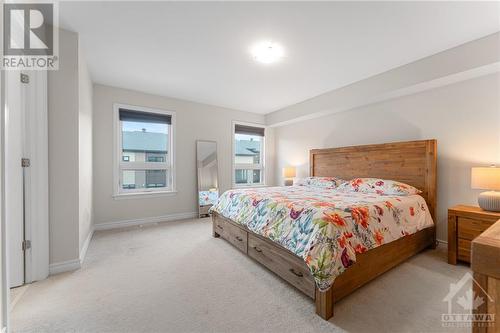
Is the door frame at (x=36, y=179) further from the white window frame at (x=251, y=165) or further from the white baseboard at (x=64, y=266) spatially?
the white window frame at (x=251, y=165)

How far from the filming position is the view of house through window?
3.91 metres

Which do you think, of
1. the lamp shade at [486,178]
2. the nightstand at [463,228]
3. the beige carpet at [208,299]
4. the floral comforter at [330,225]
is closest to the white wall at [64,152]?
the beige carpet at [208,299]

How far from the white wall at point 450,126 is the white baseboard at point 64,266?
14.4 ft

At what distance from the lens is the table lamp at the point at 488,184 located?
216 centimetres

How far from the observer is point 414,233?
2510 millimetres

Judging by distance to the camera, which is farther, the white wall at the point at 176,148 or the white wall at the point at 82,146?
the white wall at the point at 176,148

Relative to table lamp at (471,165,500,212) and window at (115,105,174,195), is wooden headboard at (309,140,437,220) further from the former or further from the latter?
window at (115,105,174,195)

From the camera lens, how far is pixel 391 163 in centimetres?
323

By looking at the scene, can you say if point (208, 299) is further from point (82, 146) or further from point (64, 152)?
point (82, 146)

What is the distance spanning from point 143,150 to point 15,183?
223 centimetres

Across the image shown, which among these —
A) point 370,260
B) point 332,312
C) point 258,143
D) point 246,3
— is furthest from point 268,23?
point 258,143

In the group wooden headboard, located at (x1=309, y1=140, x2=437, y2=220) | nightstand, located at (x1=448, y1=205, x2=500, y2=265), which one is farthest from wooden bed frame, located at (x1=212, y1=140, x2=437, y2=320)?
nightstand, located at (x1=448, y1=205, x2=500, y2=265)
